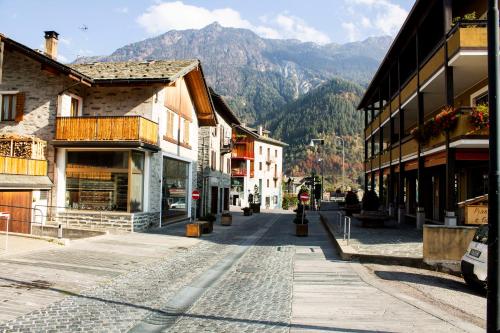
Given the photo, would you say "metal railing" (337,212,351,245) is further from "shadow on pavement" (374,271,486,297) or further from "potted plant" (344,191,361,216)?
"potted plant" (344,191,361,216)

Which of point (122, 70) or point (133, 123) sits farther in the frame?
point (122, 70)

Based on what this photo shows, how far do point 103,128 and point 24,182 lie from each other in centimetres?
380

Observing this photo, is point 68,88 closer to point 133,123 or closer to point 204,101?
point 133,123

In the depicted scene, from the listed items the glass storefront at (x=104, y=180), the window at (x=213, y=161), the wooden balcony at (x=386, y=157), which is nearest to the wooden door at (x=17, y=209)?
the glass storefront at (x=104, y=180)

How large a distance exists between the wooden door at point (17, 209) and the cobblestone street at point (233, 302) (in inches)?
257

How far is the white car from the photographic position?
29.5 feet

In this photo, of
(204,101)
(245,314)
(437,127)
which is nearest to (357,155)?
(204,101)

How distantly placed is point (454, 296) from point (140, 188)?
47.9ft

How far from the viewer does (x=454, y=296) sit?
349 inches

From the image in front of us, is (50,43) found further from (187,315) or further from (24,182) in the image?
(187,315)

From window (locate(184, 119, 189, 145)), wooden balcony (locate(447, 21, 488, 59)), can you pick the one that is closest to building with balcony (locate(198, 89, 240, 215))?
window (locate(184, 119, 189, 145))

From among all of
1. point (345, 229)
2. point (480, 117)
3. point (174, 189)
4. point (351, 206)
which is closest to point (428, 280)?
point (345, 229)

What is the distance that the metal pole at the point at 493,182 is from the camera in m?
5.01

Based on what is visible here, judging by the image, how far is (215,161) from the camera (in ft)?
114
